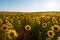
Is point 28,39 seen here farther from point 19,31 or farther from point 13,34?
point 13,34

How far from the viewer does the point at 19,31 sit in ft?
23.4

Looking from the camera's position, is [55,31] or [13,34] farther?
[55,31]

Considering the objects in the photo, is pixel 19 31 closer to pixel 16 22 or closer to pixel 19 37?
pixel 19 37

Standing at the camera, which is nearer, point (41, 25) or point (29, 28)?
point (29, 28)

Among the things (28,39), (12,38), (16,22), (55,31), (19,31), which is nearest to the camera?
(12,38)

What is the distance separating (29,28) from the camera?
668cm

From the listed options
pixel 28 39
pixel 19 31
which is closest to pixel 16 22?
pixel 19 31

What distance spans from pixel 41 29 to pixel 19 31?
703 millimetres

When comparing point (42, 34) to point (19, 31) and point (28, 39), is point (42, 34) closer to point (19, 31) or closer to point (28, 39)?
point (28, 39)

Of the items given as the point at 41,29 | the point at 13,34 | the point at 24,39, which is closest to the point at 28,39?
the point at 24,39

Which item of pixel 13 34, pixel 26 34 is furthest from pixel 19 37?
pixel 13 34

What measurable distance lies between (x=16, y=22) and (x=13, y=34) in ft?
8.70

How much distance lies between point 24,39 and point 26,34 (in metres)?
0.24

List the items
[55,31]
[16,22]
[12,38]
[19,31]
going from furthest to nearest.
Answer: [16,22] → [19,31] → [55,31] → [12,38]
